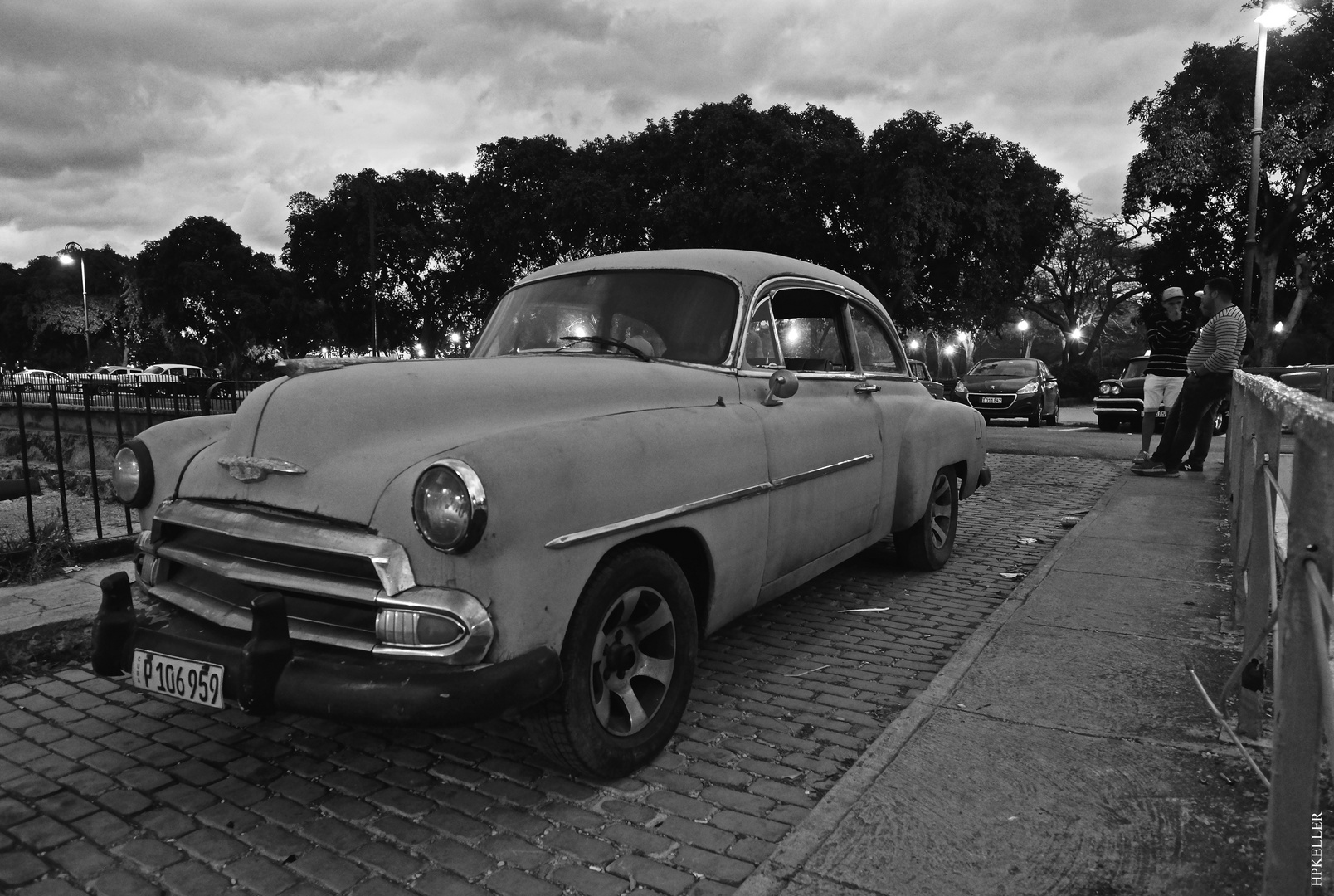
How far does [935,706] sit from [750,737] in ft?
2.39

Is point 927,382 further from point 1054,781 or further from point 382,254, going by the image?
point 382,254

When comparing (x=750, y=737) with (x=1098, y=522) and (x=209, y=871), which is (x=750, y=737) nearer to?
(x=209, y=871)

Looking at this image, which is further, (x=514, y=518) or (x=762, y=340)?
(x=762, y=340)

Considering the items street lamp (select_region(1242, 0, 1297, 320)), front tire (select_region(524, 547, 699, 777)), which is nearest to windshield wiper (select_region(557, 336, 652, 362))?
front tire (select_region(524, 547, 699, 777))

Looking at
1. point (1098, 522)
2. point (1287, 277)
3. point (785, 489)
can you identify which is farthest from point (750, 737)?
point (1287, 277)

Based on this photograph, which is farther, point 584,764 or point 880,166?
point 880,166

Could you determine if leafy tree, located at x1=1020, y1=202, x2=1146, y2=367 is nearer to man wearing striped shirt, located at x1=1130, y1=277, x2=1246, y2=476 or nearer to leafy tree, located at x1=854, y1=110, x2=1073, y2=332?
leafy tree, located at x1=854, y1=110, x2=1073, y2=332

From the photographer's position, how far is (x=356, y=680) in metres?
2.43

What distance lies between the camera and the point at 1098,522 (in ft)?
23.1

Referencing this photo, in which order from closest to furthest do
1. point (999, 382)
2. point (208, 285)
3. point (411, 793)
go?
point (411, 793) → point (999, 382) → point (208, 285)

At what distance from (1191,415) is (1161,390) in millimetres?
1117

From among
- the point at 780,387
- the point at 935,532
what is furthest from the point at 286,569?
the point at 935,532

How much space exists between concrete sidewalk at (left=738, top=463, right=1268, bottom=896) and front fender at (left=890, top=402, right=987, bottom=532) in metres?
0.84

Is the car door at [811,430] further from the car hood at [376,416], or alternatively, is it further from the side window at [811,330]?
the car hood at [376,416]
